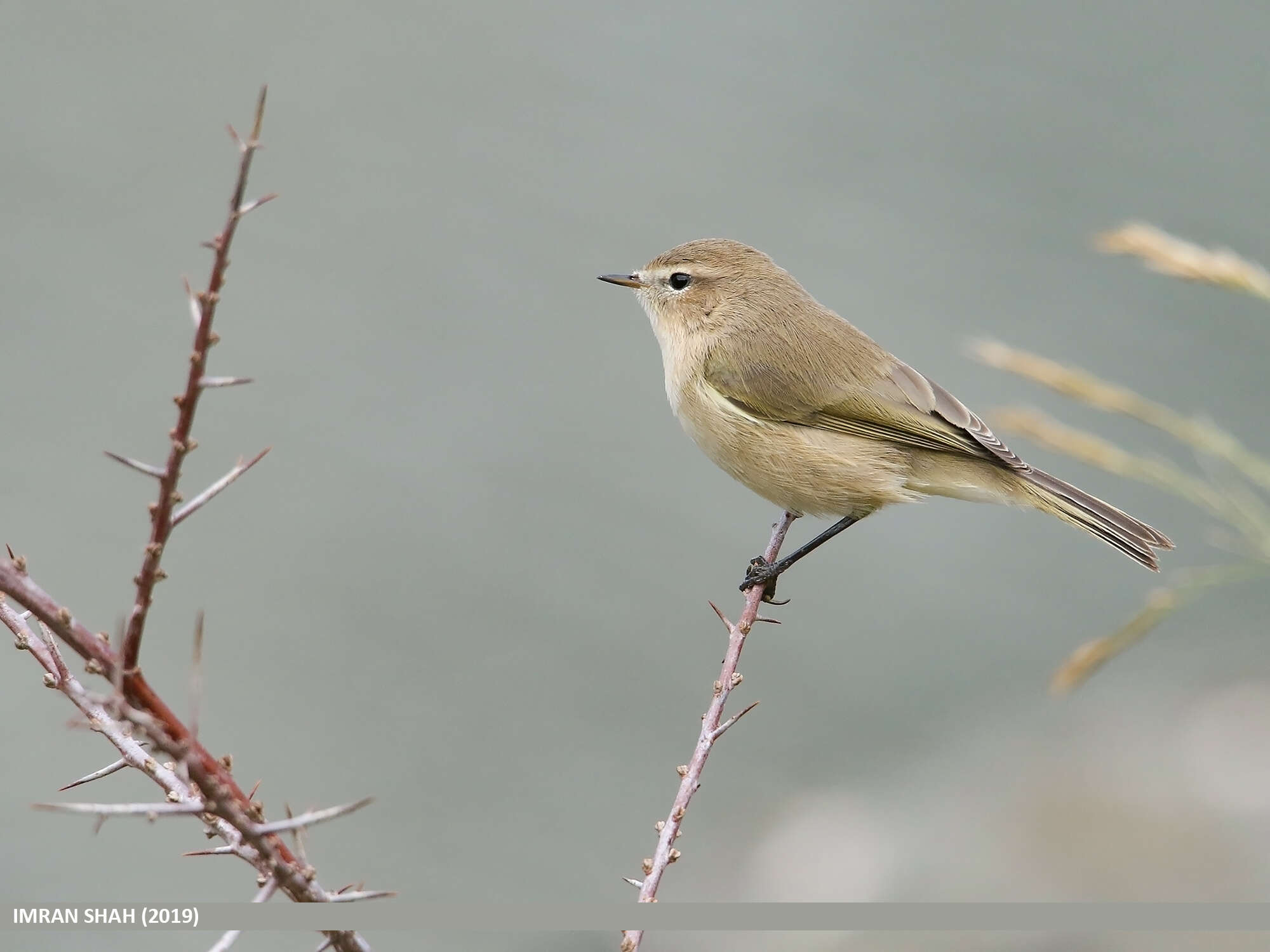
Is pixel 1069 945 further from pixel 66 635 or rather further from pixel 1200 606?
pixel 66 635

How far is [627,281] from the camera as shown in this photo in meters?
4.71

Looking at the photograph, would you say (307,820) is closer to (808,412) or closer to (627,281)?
(808,412)

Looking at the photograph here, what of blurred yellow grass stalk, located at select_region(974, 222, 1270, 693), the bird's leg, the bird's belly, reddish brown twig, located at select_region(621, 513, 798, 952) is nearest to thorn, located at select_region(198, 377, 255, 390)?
reddish brown twig, located at select_region(621, 513, 798, 952)

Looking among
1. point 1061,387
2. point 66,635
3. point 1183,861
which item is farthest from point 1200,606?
point 66,635

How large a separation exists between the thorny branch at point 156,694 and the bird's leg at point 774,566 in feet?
8.28

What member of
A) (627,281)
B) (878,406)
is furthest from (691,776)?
(627,281)

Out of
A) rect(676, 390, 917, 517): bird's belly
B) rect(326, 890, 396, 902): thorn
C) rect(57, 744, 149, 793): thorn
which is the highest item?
rect(57, 744, 149, 793): thorn

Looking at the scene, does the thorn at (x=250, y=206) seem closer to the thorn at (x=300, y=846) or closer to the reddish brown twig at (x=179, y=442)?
the reddish brown twig at (x=179, y=442)

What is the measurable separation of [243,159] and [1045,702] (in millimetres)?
7155

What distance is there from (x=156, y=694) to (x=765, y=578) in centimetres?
277

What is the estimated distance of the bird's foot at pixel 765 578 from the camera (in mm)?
3910

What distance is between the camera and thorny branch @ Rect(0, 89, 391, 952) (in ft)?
4.03

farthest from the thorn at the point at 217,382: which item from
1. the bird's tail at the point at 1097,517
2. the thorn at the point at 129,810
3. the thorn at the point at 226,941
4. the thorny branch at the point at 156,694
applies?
the bird's tail at the point at 1097,517

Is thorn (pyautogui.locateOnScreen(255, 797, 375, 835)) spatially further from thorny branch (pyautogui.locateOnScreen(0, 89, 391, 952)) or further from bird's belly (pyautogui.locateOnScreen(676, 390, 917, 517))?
bird's belly (pyautogui.locateOnScreen(676, 390, 917, 517))
